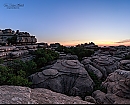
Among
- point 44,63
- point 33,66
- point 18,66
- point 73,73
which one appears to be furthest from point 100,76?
point 18,66

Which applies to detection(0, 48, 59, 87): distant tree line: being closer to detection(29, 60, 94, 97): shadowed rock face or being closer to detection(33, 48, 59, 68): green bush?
detection(33, 48, 59, 68): green bush

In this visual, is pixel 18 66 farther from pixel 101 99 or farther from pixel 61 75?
pixel 101 99

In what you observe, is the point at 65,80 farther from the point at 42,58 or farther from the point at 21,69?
the point at 42,58

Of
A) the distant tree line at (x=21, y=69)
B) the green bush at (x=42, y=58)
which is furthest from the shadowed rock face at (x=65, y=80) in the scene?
the green bush at (x=42, y=58)

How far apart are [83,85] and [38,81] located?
3.12m

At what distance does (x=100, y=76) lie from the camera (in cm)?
1527

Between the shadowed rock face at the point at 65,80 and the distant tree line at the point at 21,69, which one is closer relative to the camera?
the distant tree line at the point at 21,69

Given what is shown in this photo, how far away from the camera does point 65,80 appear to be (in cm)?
1178

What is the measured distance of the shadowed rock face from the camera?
11.0 m

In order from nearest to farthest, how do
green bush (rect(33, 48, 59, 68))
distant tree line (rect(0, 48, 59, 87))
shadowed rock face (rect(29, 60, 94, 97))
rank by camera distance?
distant tree line (rect(0, 48, 59, 87)) → shadowed rock face (rect(29, 60, 94, 97)) → green bush (rect(33, 48, 59, 68))

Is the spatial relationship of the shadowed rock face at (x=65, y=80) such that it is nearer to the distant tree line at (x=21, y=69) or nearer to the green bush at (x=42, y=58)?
the distant tree line at (x=21, y=69)

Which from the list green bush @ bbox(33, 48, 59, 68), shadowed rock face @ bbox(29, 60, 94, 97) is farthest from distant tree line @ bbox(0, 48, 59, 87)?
shadowed rock face @ bbox(29, 60, 94, 97)

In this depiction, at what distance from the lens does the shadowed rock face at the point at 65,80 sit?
435 inches

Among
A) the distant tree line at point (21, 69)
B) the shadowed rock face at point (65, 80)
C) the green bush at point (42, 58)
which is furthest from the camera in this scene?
the green bush at point (42, 58)
